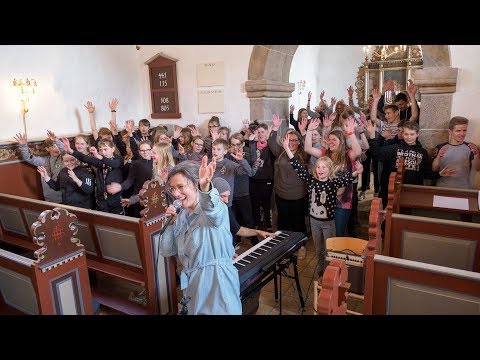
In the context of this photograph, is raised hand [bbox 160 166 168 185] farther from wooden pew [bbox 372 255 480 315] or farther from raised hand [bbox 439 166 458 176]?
raised hand [bbox 439 166 458 176]

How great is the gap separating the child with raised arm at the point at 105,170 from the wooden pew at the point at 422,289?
2.82m

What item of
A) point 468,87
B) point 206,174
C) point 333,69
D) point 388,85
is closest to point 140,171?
point 206,174

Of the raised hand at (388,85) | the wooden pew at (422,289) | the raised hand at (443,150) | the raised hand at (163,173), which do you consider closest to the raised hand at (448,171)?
the raised hand at (443,150)

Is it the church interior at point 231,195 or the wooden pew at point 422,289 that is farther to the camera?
the church interior at point 231,195

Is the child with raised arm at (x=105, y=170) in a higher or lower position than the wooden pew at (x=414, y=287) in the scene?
higher

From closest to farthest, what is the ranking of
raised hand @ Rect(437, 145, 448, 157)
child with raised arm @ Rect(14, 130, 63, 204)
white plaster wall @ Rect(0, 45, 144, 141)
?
1. raised hand @ Rect(437, 145, 448, 157)
2. child with raised arm @ Rect(14, 130, 63, 204)
3. white plaster wall @ Rect(0, 45, 144, 141)

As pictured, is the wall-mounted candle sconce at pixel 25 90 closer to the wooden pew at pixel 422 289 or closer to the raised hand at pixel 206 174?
the raised hand at pixel 206 174

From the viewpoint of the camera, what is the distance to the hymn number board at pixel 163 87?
6.65 metres

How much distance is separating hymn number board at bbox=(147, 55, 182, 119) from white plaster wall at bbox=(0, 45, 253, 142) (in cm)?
10

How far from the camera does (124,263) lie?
3201mm

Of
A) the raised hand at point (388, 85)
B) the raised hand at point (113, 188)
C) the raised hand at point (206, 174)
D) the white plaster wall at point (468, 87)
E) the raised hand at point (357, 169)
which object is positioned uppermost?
the raised hand at point (388, 85)

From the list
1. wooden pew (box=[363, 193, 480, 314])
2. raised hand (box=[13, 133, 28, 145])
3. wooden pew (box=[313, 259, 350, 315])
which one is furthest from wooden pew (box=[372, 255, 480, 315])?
raised hand (box=[13, 133, 28, 145])

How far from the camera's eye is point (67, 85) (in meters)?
5.90

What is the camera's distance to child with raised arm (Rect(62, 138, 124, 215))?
3973 millimetres
